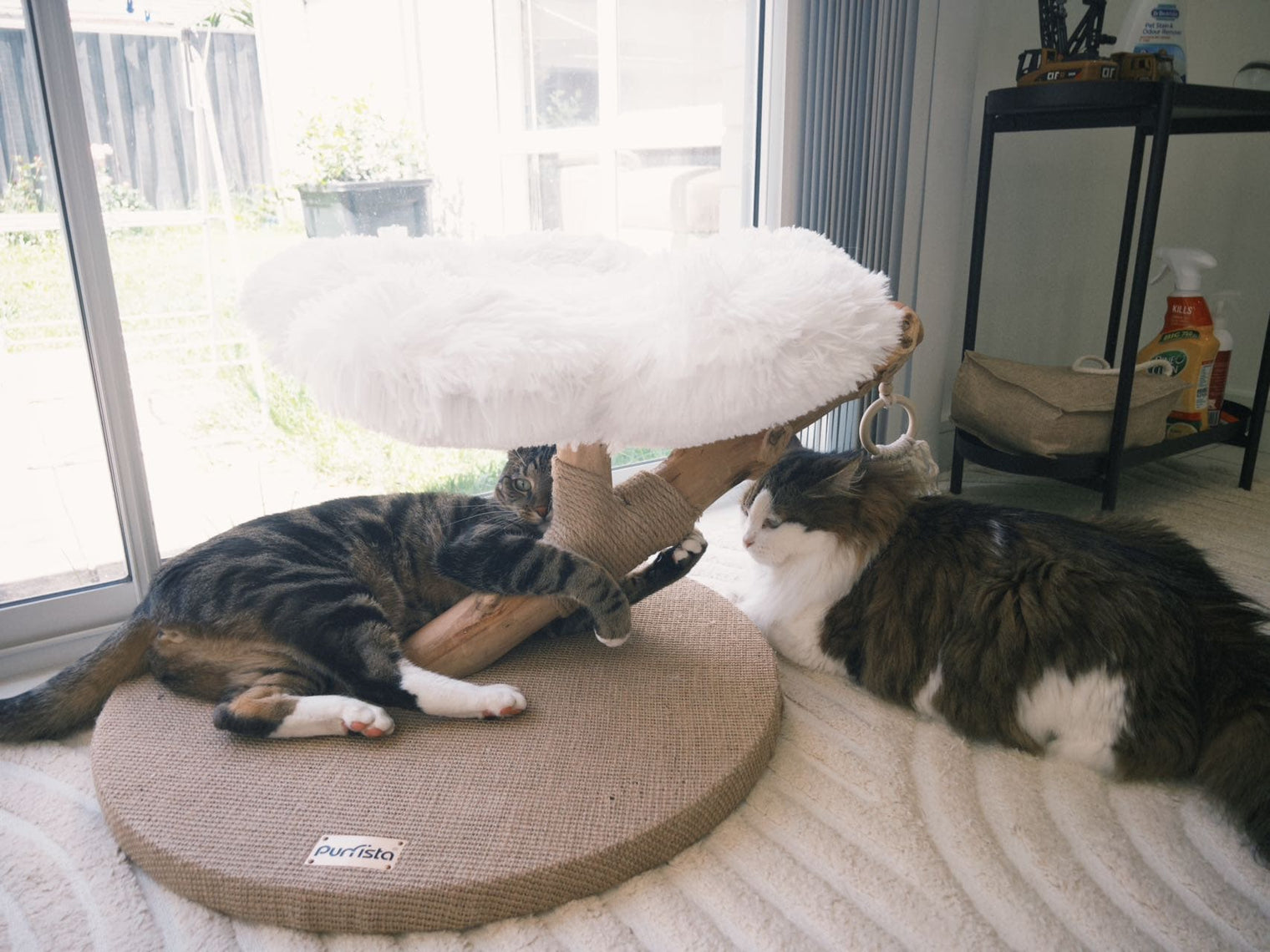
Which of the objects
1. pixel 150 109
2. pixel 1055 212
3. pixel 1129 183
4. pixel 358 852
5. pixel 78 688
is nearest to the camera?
pixel 358 852

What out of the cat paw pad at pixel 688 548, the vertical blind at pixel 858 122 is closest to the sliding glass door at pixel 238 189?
the vertical blind at pixel 858 122

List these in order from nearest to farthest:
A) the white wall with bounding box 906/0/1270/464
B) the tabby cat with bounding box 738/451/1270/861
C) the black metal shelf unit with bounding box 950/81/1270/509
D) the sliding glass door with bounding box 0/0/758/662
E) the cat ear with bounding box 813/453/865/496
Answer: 1. the tabby cat with bounding box 738/451/1270/861
2. the cat ear with bounding box 813/453/865/496
3. the sliding glass door with bounding box 0/0/758/662
4. the black metal shelf unit with bounding box 950/81/1270/509
5. the white wall with bounding box 906/0/1270/464

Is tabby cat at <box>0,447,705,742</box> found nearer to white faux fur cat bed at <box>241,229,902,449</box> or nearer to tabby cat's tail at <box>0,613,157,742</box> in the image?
tabby cat's tail at <box>0,613,157,742</box>

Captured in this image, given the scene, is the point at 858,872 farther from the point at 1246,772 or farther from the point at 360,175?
the point at 360,175

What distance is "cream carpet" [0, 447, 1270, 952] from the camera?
0.98 meters

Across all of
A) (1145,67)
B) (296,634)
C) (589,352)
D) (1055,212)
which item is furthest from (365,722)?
(1055,212)

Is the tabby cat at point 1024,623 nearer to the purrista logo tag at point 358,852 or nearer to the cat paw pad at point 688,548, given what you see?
the cat paw pad at point 688,548

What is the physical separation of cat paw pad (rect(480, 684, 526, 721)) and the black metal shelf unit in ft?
4.45

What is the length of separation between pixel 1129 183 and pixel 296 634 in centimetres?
204

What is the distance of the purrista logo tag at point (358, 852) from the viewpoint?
39.3 inches

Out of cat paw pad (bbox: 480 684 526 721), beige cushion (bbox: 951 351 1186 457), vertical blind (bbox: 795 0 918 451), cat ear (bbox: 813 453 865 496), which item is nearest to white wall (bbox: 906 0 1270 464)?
vertical blind (bbox: 795 0 918 451)

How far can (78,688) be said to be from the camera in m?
1.30

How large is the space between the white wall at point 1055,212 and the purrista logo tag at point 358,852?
1871mm

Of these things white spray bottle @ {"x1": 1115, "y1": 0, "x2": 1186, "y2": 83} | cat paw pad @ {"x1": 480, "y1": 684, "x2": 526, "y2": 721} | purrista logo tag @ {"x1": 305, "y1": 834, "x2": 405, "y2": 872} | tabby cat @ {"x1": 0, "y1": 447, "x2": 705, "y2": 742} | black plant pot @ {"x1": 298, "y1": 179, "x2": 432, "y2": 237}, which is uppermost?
white spray bottle @ {"x1": 1115, "y1": 0, "x2": 1186, "y2": 83}
